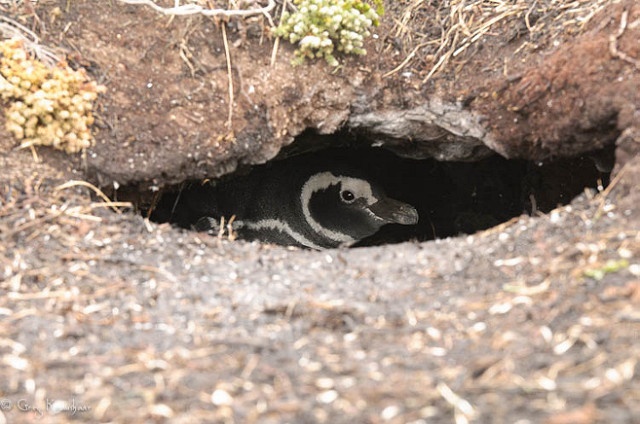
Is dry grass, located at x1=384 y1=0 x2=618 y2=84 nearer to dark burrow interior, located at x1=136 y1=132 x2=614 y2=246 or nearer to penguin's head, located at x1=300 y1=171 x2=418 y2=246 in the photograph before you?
dark burrow interior, located at x1=136 y1=132 x2=614 y2=246

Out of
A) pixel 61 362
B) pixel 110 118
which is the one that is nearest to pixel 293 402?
pixel 61 362

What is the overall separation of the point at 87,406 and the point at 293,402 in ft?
2.11

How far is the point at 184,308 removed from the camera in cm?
264

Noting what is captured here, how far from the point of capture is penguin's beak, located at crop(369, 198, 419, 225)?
17.1 feet

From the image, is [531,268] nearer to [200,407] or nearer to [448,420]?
[448,420]

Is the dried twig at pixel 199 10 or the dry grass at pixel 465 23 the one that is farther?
the dry grass at pixel 465 23

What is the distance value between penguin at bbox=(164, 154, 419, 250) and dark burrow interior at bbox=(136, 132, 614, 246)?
10cm

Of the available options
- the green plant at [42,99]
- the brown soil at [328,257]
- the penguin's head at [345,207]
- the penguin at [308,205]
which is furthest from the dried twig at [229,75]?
the penguin's head at [345,207]

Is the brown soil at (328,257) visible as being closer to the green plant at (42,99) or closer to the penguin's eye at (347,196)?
the green plant at (42,99)

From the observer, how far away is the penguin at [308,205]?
5.38 m

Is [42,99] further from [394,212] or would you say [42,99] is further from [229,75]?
[394,212]

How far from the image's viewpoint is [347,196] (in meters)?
5.57

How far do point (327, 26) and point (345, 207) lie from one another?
6.42ft

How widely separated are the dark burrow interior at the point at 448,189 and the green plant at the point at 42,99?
1.38m
